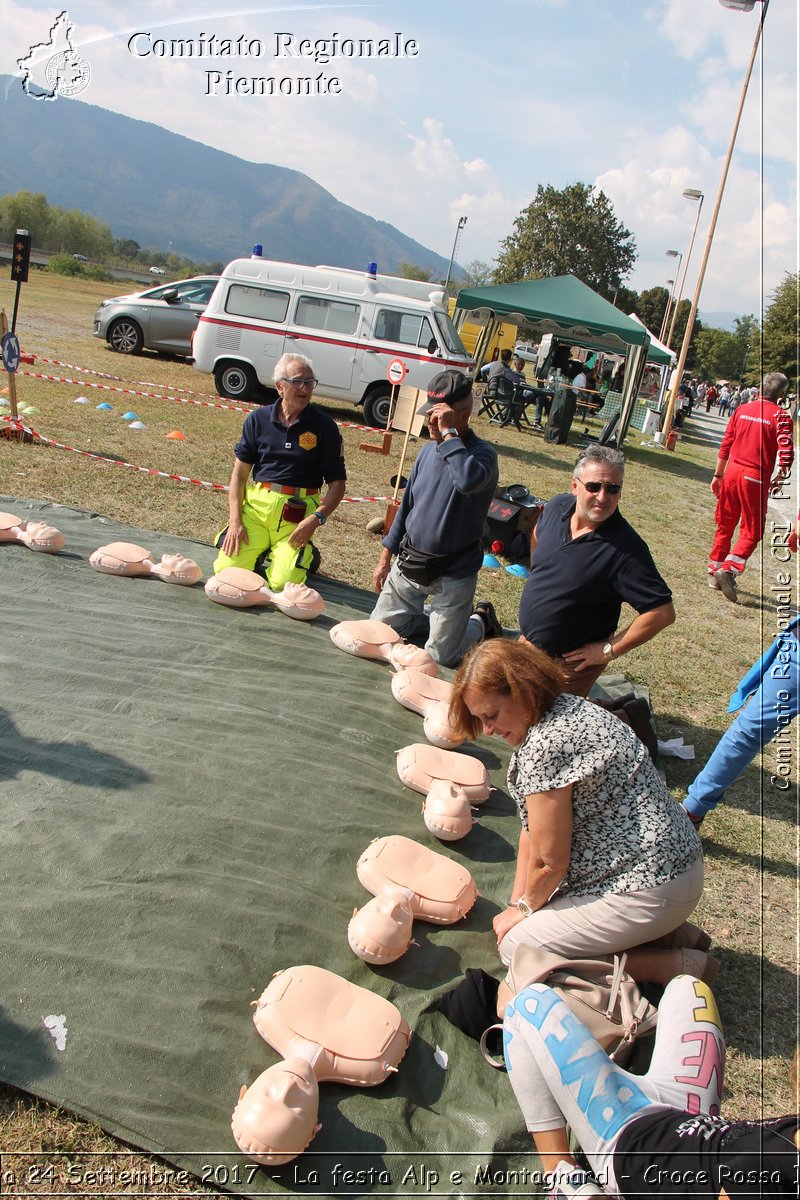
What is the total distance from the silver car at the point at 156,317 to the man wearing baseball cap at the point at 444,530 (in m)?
13.1

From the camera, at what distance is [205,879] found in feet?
9.09

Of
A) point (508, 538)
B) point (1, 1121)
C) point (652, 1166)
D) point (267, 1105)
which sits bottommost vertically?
point (1, 1121)

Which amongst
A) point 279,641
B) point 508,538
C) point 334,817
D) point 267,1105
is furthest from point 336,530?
point 267,1105

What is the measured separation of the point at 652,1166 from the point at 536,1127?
418 millimetres

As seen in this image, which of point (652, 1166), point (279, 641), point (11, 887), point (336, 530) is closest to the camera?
point (652, 1166)

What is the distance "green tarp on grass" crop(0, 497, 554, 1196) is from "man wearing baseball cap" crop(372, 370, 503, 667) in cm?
50

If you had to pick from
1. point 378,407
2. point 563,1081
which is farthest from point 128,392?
point 563,1081

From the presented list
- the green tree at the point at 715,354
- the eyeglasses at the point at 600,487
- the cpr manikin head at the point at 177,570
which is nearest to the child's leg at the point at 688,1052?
the eyeglasses at the point at 600,487

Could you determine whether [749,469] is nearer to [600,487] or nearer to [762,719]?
[762,719]

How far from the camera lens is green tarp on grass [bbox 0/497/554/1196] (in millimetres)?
2121

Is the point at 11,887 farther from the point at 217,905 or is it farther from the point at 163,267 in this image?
the point at 163,267

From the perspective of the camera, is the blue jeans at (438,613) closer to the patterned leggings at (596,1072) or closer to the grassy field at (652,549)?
the grassy field at (652,549)

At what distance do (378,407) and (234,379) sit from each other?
2.45 meters

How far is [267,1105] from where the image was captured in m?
2.02
